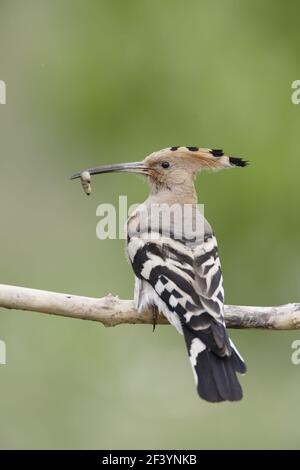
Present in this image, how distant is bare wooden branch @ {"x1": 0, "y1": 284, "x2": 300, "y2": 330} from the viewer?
3.18 m

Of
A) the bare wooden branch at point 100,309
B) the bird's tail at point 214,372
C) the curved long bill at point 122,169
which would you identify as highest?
the curved long bill at point 122,169

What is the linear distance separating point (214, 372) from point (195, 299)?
241 millimetres

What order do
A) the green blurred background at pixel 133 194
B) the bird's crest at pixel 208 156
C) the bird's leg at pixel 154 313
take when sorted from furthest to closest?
the green blurred background at pixel 133 194 → the bird's crest at pixel 208 156 → the bird's leg at pixel 154 313

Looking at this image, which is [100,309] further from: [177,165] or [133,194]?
[133,194]

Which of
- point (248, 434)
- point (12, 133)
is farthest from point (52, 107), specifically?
point (248, 434)

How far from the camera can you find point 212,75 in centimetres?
567

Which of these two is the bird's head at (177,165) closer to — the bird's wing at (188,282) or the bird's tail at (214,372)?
the bird's wing at (188,282)

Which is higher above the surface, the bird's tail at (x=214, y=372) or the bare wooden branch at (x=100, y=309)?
the bare wooden branch at (x=100, y=309)

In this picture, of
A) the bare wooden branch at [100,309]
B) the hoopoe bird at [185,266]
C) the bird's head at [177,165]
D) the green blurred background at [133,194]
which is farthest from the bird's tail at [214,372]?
the green blurred background at [133,194]

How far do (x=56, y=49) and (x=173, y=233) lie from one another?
2.99 meters

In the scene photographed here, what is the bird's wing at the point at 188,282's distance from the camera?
310 centimetres

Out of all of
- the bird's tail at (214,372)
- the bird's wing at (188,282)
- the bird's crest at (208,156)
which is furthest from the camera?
the bird's crest at (208,156)

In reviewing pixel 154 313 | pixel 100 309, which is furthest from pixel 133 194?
pixel 100 309

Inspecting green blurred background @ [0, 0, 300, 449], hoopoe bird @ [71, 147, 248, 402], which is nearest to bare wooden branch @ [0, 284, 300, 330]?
hoopoe bird @ [71, 147, 248, 402]
